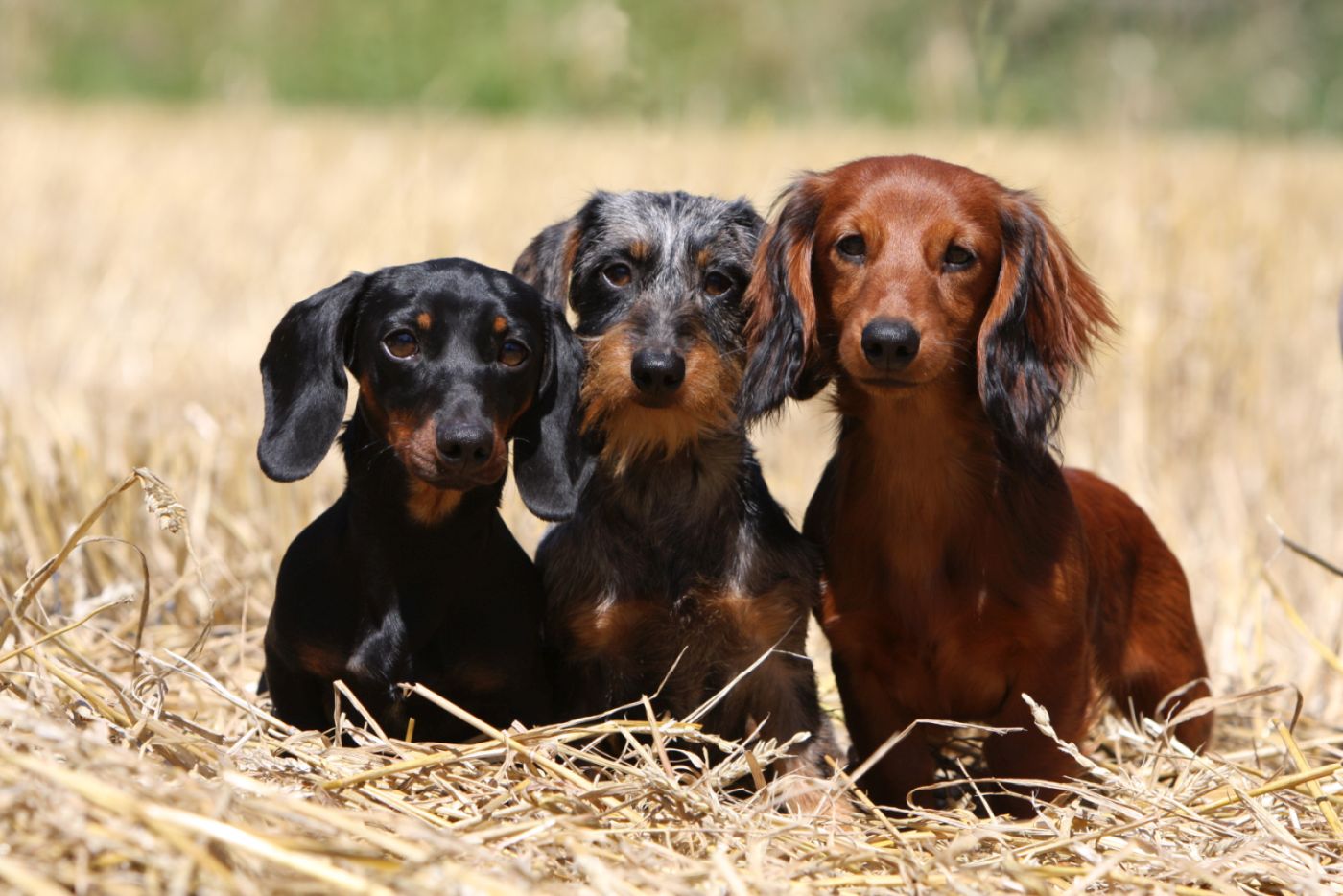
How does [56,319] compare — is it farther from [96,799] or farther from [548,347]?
[96,799]

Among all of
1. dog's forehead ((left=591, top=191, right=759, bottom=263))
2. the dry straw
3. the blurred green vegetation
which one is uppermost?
the blurred green vegetation

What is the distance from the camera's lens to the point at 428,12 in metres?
17.5

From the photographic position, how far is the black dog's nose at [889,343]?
314cm

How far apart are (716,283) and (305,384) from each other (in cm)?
107

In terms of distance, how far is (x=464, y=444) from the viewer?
10.3ft

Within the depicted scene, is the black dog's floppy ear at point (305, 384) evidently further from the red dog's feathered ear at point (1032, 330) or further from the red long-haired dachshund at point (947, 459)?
the red dog's feathered ear at point (1032, 330)

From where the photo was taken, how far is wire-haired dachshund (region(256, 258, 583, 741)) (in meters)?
3.41

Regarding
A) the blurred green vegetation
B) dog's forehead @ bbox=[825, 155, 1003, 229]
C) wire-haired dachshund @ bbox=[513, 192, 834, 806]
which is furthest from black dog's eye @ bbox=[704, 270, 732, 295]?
the blurred green vegetation

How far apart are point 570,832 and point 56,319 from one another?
6.18 meters

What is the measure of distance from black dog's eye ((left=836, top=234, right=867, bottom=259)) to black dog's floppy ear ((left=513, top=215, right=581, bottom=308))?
32.6 inches

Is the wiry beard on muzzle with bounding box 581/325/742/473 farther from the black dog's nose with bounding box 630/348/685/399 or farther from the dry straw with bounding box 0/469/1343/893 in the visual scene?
the dry straw with bounding box 0/469/1343/893

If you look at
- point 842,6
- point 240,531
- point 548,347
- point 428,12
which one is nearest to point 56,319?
point 240,531

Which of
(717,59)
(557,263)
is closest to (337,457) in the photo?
(557,263)

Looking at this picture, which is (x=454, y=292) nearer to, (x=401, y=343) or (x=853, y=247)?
(x=401, y=343)
